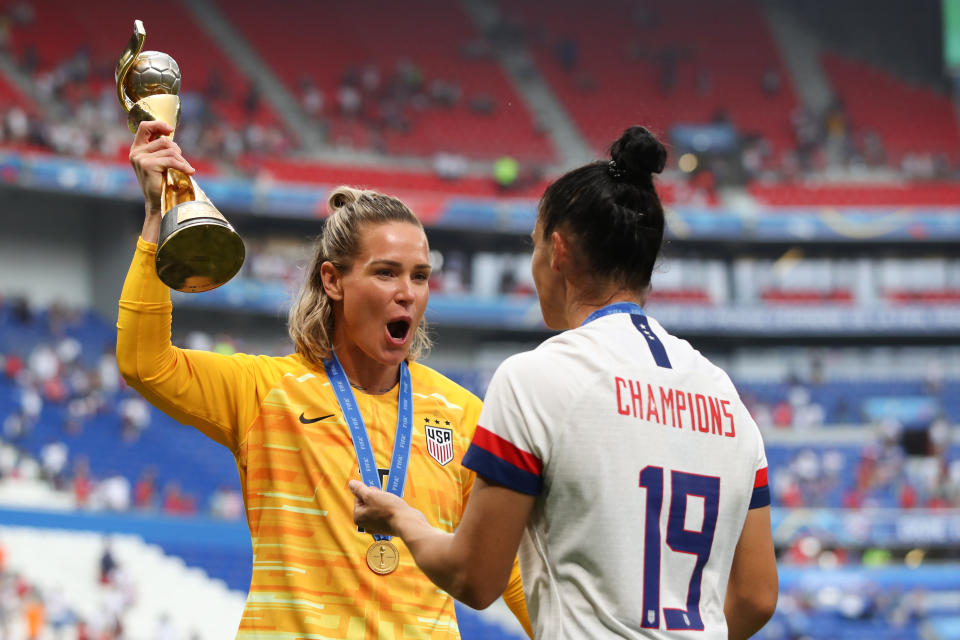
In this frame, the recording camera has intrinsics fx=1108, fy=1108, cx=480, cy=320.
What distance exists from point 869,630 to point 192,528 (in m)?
12.4

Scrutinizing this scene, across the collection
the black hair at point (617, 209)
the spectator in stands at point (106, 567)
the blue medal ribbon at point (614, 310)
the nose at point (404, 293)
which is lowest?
the spectator in stands at point (106, 567)

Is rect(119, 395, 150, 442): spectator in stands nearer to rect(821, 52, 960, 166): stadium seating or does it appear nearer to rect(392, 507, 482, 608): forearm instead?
rect(392, 507, 482, 608): forearm

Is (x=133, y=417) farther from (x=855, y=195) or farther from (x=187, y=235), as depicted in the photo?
(x=855, y=195)

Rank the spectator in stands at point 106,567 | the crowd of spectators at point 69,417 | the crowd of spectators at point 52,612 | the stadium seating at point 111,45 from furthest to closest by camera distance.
→ the stadium seating at point 111,45, the crowd of spectators at point 69,417, the spectator in stands at point 106,567, the crowd of spectators at point 52,612

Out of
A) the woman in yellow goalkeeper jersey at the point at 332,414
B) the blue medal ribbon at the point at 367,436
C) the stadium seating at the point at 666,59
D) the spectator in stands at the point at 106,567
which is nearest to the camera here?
the woman in yellow goalkeeper jersey at the point at 332,414

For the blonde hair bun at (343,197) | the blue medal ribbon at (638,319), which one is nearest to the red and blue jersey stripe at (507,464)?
the blue medal ribbon at (638,319)

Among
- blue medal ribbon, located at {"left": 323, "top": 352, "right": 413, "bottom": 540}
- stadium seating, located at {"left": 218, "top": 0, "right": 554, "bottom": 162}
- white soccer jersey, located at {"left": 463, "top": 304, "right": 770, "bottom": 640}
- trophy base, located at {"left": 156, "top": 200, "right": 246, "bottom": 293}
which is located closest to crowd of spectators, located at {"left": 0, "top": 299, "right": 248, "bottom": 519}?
stadium seating, located at {"left": 218, "top": 0, "right": 554, "bottom": 162}

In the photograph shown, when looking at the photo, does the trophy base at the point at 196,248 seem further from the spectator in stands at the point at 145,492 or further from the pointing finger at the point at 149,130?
the spectator in stands at the point at 145,492

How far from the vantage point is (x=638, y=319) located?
2381mm

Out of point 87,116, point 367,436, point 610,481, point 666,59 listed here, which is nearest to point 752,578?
point 610,481

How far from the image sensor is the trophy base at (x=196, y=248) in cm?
259

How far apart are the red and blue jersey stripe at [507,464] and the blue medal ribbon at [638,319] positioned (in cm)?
35

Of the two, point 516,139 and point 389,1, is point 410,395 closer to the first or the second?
point 516,139

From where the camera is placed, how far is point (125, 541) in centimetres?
1814
